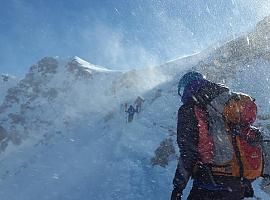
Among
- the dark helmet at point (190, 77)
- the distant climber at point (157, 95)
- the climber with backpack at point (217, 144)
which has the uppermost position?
the distant climber at point (157, 95)

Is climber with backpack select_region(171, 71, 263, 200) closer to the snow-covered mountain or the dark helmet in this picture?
the dark helmet

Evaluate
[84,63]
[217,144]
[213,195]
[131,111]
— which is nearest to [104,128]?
[131,111]

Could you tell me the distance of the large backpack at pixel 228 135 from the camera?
3.26 meters

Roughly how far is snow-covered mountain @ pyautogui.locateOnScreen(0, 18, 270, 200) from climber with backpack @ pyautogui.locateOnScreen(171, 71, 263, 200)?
64.8ft

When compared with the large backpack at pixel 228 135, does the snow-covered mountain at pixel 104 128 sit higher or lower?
higher

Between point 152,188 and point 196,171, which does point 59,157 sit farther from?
point 196,171

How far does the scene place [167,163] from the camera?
2725 centimetres

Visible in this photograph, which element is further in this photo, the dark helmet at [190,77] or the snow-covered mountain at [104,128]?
the snow-covered mountain at [104,128]

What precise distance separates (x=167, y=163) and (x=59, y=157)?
11.6m

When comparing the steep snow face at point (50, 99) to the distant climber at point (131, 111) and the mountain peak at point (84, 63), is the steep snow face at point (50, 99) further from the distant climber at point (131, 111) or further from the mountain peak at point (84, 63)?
the distant climber at point (131, 111)

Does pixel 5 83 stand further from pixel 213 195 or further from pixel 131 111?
pixel 213 195

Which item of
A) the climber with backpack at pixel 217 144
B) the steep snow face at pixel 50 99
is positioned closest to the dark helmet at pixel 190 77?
the climber with backpack at pixel 217 144

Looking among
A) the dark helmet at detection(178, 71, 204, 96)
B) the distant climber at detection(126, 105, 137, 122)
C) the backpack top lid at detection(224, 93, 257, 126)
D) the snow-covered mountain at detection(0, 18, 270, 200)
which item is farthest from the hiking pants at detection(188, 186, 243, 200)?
the distant climber at detection(126, 105, 137, 122)

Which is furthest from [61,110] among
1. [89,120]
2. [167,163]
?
[167,163]
